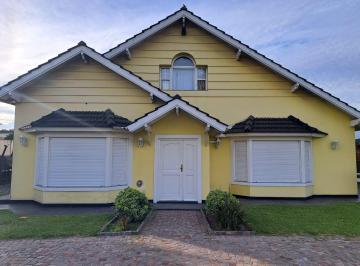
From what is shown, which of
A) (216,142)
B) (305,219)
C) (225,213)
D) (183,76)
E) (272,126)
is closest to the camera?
(225,213)

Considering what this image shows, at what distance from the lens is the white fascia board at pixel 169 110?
34.1ft

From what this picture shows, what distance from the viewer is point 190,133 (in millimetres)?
11461

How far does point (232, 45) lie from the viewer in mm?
12742

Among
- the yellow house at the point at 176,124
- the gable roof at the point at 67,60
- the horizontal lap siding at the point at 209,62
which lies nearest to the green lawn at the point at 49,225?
the yellow house at the point at 176,124

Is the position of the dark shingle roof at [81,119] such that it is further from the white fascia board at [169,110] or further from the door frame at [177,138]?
the door frame at [177,138]

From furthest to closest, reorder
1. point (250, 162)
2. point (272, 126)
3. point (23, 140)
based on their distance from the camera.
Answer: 1. point (272, 126)
2. point (250, 162)
3. point (23, 140)

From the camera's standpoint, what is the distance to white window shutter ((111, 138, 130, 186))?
1098cm

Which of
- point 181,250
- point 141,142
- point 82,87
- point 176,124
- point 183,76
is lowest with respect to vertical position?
point 181,250

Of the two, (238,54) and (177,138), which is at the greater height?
(238,54)

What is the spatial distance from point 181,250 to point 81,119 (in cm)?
680

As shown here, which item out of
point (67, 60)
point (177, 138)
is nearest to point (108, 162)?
point (177, 138)

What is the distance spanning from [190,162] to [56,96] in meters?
5.92

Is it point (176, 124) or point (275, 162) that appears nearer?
Result: point (176, 124)

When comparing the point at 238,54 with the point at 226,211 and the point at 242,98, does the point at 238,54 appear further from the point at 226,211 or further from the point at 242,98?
the point at 226,211
